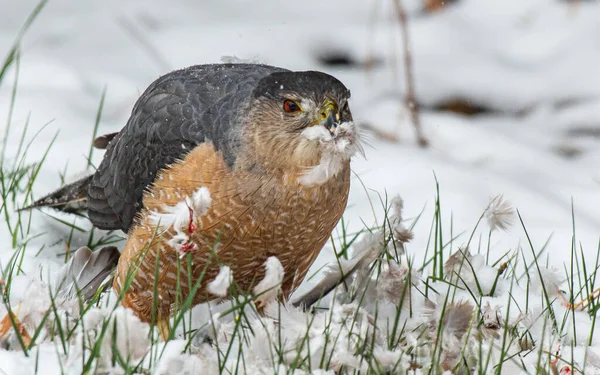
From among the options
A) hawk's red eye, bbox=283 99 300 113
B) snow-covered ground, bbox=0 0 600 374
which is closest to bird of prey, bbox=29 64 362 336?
hawk's red eye, bbox=283 99 300 113

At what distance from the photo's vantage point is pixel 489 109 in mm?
7902

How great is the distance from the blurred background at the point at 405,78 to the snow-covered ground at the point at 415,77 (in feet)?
0.05

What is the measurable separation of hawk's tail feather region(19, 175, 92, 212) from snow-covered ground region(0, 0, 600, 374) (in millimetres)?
306

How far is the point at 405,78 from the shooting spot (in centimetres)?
797

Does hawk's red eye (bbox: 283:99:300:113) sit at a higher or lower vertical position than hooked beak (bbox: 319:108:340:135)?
higher

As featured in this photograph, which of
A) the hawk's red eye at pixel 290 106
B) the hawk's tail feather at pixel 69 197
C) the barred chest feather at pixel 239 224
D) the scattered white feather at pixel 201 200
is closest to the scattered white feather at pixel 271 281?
the scattered white feather at pixel 201 200

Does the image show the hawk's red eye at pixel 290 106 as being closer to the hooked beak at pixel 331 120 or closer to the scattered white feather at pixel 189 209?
the hooked beak at pixel 331 120

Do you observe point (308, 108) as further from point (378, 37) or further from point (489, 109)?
point (378, 37)

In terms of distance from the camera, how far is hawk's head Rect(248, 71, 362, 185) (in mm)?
3500

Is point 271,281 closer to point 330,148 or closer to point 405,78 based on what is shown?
point 330,148

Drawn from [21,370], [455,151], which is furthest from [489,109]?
[21,370]

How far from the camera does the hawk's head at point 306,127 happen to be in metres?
3.50

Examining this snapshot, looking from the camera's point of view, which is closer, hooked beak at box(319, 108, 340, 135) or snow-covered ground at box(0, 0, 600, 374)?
hooked beak at box(319, 108, 340, 135)

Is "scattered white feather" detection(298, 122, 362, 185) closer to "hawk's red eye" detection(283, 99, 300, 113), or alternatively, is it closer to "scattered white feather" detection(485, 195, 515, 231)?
"hawk's red eye" detection(283, 99, 300, 113)
